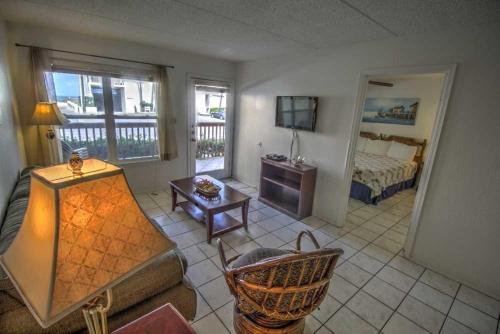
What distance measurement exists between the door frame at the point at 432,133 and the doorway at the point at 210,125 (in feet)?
7.92

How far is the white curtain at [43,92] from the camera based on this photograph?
268 centimetres

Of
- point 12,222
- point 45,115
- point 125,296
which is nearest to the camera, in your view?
point 125,296

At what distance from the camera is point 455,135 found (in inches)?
82.5

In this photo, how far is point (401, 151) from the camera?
4688mm

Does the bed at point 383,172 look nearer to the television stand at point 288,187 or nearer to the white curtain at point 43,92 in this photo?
the television stand at point 288,187

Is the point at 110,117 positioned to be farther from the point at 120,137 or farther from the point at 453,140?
the point at 453,140

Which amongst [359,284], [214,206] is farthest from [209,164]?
[359,284]

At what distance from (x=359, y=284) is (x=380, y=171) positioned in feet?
7.66

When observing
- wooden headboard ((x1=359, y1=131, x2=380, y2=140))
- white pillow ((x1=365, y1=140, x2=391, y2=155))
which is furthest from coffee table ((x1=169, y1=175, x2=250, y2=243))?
wooden headboard ((x1=359, y1=131, x2=380, y2=140))

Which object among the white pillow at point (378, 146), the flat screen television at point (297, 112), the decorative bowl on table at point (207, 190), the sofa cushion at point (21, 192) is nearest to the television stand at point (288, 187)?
the flat screen television at point (297, 112)

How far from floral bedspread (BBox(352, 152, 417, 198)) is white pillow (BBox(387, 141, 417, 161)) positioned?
0.13 metres

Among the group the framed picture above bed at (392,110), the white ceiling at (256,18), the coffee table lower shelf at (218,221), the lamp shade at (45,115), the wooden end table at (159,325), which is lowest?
the coffee table lower shelf at (218,221)

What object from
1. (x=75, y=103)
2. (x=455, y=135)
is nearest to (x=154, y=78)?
(x=75, y=103)

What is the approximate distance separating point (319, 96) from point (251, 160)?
174 cm
